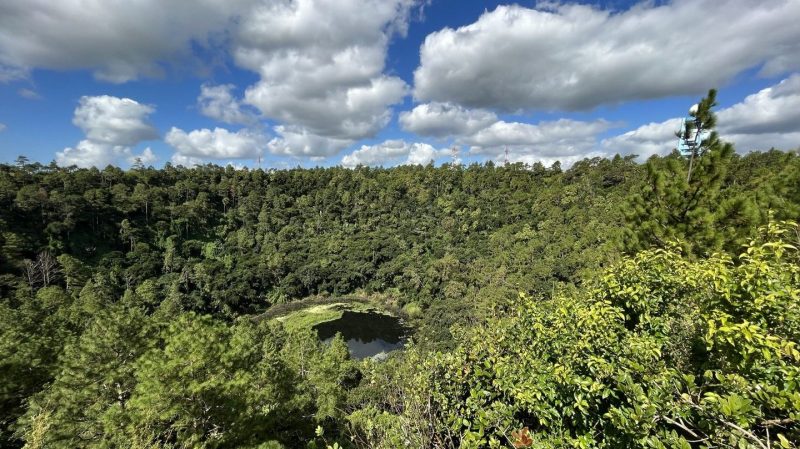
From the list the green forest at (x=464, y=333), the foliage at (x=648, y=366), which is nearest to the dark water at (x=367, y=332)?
the green forest at (x=464, y=333)

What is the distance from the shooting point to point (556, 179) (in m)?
88.9

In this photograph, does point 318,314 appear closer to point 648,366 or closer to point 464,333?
point 464,333

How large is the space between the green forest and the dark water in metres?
3.68

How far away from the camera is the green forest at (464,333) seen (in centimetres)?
455

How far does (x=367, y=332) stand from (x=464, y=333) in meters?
55.5

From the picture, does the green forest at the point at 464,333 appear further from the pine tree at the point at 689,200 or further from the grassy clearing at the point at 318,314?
the grassy clearing at the point at 318,314

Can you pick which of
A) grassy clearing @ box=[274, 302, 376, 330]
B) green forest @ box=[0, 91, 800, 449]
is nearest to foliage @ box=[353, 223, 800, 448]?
green forest @ box=[0, 91, 800, 449]

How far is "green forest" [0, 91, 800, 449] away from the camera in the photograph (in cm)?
455

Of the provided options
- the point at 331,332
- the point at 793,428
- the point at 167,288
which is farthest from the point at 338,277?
the point at 793,428

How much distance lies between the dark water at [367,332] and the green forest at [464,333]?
12.1 ft

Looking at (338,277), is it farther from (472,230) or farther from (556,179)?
(556,179)

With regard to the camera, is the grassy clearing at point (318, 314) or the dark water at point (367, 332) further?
the grassy clearing at point (318, 314)

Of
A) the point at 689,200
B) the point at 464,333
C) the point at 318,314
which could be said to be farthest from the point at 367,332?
the point at 464,333

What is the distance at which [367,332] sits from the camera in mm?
61719
